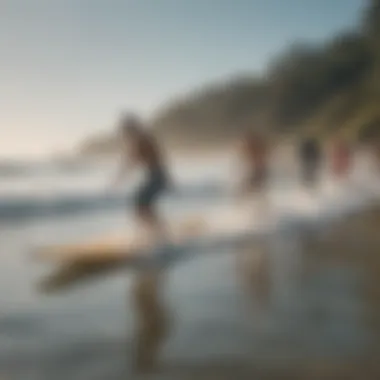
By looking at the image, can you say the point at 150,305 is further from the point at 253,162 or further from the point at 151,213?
the point at 253,162

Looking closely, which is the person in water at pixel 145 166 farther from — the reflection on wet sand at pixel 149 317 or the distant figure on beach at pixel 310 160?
the distant figure on beach at pixel 310 160

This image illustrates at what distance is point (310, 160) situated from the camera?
1.61 meters

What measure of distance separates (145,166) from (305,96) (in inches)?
15.9

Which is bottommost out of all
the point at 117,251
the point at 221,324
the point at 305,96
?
the point at 221,324

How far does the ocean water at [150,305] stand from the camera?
4.69 feet

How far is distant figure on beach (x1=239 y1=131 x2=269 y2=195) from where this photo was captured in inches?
62.0

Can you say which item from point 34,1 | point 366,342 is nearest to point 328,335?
point 366,342

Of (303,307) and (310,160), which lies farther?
(310,160)

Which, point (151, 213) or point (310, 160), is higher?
point (310, 160)

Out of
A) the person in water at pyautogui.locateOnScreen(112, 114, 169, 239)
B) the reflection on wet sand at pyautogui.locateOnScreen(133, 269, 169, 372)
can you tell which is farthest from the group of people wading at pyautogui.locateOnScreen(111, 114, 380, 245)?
the reflection on wet sand at pyautogui.locateOnScreen(133, 269, 169, 372)

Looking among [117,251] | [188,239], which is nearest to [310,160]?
[188,239]

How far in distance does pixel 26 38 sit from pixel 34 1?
9cm

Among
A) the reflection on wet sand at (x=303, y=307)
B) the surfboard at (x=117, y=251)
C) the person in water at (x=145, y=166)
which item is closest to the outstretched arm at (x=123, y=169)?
the person in water at (x=145, y=166)

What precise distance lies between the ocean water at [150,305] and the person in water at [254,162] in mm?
32
